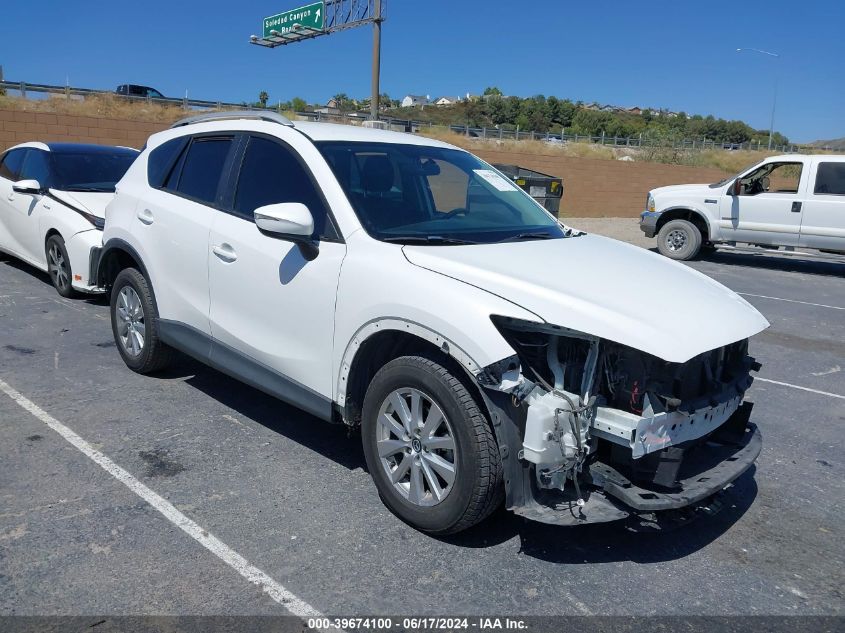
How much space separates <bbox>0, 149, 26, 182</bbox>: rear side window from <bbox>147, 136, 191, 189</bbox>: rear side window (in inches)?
168

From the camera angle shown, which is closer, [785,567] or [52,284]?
[785,567]

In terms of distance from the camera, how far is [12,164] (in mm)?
8766

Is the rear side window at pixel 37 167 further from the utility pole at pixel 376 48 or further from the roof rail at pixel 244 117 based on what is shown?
the utility pole at pixel 376 48

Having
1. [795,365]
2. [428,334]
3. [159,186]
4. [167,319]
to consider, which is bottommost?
[795,365]

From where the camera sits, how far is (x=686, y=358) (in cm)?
292

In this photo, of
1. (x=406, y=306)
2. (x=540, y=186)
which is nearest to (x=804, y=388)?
(x=406, y=306)

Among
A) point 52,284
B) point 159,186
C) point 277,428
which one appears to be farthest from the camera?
point 52,284

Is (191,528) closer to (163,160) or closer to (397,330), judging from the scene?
(397,330)

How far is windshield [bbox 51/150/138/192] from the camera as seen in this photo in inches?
317

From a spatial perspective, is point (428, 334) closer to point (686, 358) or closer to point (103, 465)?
point (686, 358)

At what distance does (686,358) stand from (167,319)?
11.3ft

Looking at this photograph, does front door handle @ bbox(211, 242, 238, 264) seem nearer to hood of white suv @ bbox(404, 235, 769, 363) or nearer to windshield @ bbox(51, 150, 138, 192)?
hood of white suv @ bbox(404, 235, 769, 363)

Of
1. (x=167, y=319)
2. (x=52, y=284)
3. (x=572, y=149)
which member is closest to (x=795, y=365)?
(x=167, y=319)

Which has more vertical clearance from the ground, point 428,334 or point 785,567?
point 428,334
